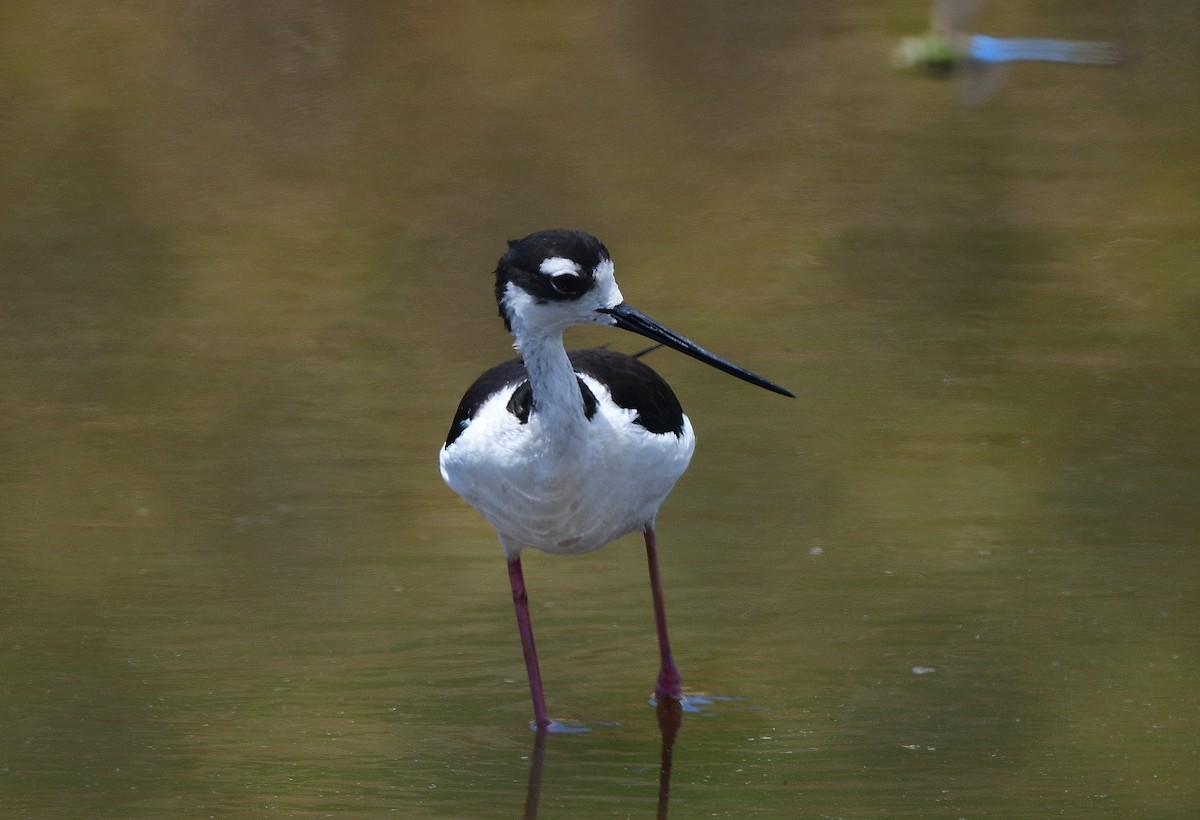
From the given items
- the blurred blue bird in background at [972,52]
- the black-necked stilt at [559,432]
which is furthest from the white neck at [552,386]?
the blurred blue bird in background at [972,52]

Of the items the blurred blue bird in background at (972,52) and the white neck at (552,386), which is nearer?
the white neck at (552,386)

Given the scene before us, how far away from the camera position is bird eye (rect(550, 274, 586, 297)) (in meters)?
4.30

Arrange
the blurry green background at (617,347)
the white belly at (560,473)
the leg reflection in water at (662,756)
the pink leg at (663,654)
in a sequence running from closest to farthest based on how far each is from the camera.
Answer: the leg reflection in water at (662,756)
the white belly at (560,473)
the blurry green background at (617,347)
the pink leg at (663,654)

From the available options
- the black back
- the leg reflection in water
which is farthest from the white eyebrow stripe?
the leg reflection in water

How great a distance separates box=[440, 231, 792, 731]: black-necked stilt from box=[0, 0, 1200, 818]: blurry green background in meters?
0.50

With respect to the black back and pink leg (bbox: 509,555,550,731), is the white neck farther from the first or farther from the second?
pink leg (bbox: 509,555,550,731)

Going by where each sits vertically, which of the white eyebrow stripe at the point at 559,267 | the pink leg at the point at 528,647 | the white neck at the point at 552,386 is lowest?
the pink leg at the point at 528,647

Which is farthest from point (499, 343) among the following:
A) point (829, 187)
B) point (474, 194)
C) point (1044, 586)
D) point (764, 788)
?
point (764, 788)

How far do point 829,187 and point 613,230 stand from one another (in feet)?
3.46

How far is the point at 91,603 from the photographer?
543cm

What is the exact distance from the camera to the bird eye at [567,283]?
430 centimetres

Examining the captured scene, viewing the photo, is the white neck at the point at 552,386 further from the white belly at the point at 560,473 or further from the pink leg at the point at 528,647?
the pink leg at the point at 528,647

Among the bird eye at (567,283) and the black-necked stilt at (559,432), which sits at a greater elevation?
the bird eye at (567,283)

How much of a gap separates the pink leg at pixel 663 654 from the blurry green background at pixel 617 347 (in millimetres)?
87
